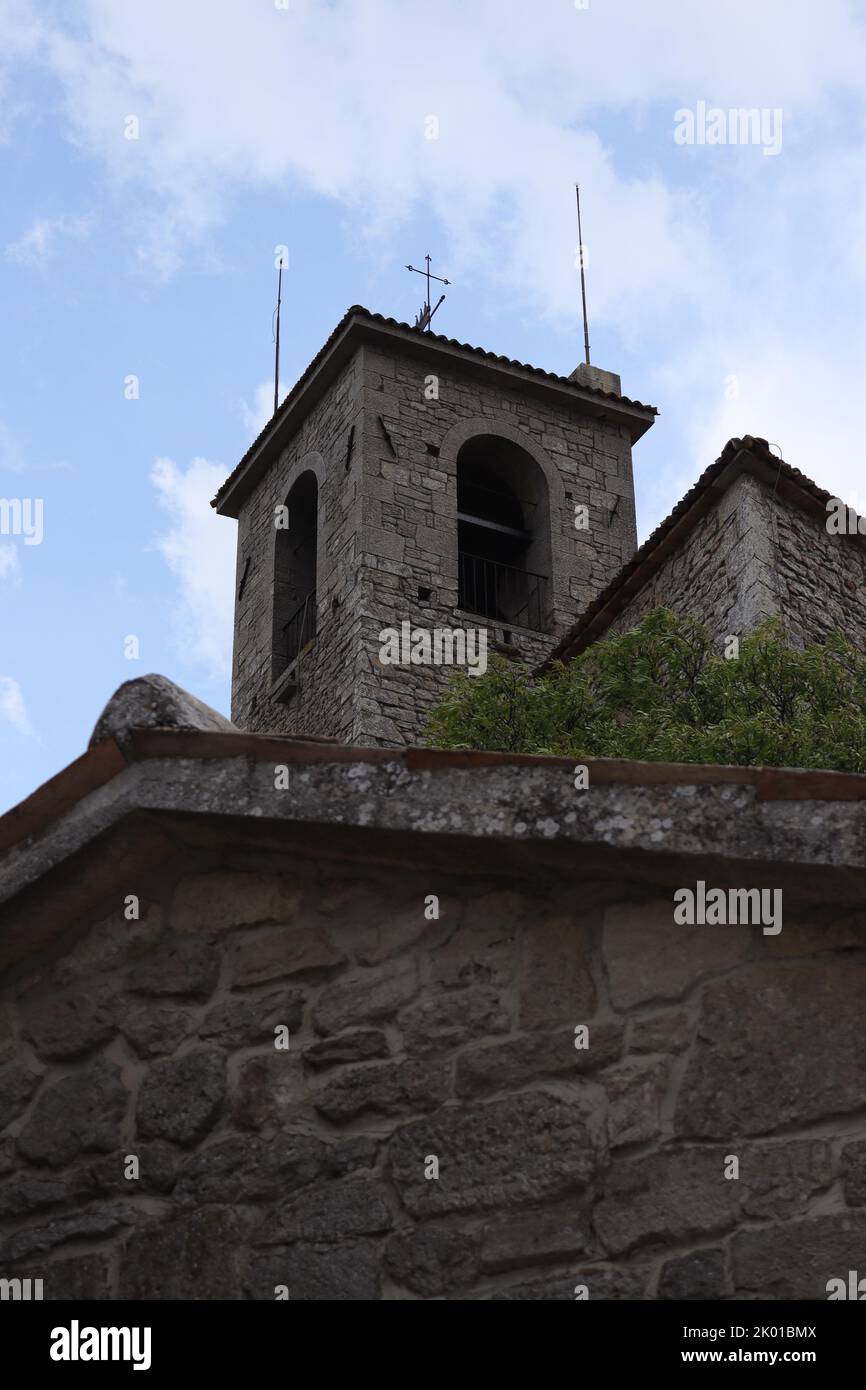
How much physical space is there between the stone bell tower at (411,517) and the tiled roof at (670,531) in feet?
12.4

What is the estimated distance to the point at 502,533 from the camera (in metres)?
19.9

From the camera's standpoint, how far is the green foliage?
8.69 metres

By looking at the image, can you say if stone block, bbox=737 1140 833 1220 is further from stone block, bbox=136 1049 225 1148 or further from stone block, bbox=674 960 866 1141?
stone block, bbox=136 1049 225 1148

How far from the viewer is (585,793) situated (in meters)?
3.04

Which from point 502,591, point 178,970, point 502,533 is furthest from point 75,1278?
point 502,533

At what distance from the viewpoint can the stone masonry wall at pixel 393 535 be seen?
1747cm

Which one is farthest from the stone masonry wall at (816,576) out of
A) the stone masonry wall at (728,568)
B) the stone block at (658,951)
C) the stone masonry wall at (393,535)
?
the stone block at (658,951)

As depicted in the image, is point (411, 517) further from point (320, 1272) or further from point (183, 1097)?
point (320, 1272)

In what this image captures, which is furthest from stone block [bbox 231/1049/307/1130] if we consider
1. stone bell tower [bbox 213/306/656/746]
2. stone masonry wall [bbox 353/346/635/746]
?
stone bell tower [bbox 213/306/656/746]

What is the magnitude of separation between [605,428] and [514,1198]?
1884cm

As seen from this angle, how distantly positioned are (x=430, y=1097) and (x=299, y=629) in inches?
663

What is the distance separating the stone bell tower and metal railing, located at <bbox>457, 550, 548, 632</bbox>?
0.08 feet
